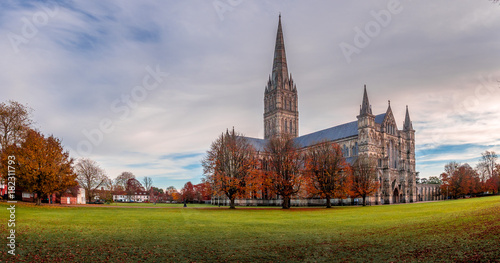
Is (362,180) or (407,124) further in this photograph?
(407,124)

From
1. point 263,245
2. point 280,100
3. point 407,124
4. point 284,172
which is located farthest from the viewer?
point 280,100

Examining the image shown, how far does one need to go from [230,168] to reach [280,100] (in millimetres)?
54726

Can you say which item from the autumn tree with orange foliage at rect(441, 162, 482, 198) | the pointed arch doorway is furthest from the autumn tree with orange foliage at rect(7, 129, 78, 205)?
the autumn tree with orange foliage at rect(441, 162, 482, 198)

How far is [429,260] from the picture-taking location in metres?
11.0

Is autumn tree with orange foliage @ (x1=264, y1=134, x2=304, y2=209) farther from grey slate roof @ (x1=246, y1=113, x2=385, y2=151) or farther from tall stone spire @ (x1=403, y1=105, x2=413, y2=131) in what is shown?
tall stone spire @ (x1=403, y1=105, x2=413, y2=131)

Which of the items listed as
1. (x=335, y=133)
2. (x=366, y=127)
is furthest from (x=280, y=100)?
(x=366, y=127)

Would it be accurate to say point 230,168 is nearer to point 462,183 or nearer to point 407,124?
point 407,124

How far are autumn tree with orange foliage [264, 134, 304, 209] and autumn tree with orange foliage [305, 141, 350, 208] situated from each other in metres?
2.19

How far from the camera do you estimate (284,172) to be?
56125 mm

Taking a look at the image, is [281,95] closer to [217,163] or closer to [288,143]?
[288,143]

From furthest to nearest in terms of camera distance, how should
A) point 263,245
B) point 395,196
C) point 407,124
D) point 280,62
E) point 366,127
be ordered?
1. point 280,62
2. point 407,124
3. point 395,196
4. point 366,127
5. point 263,245

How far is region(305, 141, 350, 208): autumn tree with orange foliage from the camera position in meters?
55.8

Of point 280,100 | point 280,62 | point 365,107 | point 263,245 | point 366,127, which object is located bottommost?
point 263,245

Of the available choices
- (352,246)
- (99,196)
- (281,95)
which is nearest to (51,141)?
(352,246)
